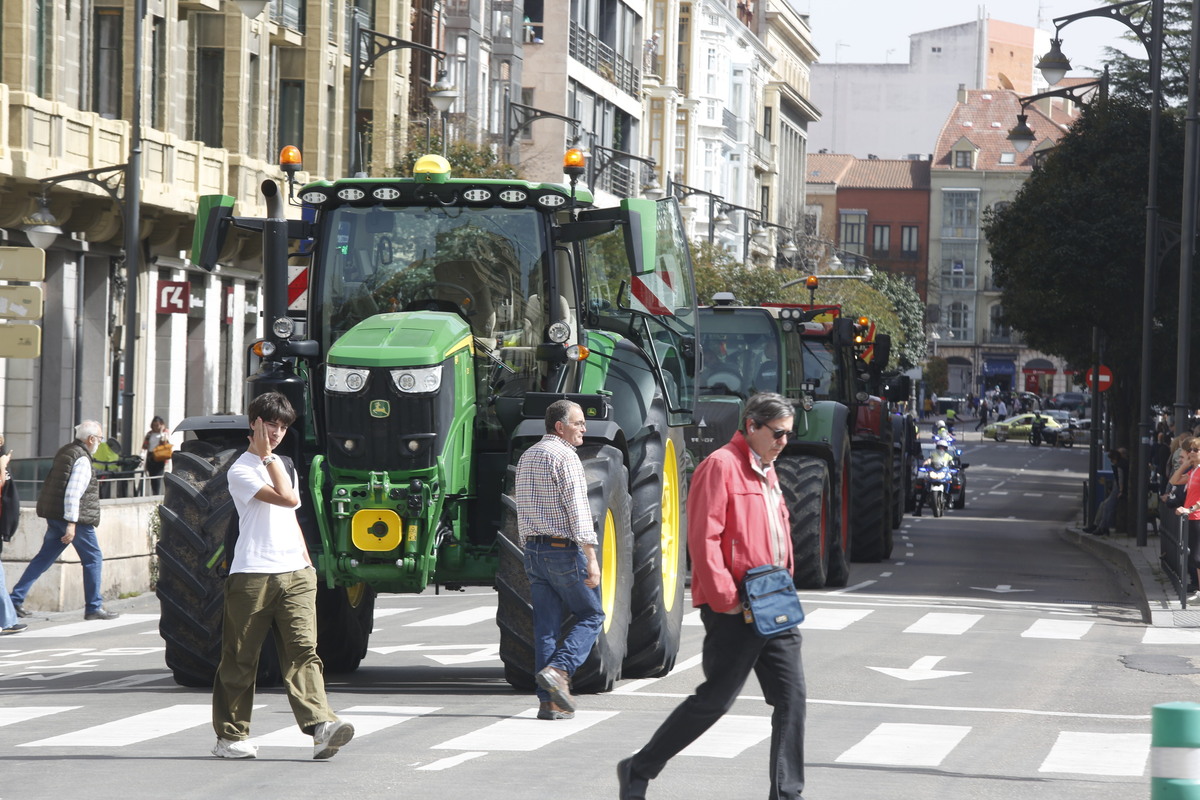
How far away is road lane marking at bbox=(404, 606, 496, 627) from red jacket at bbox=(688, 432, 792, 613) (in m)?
9.64

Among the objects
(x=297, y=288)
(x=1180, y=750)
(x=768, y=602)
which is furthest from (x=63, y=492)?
(x=1180, y=750)

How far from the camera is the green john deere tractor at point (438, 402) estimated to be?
39.4 ft

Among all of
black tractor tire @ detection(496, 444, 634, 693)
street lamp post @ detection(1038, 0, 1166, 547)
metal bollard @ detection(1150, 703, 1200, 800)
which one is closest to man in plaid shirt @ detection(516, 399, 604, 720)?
black tractor tire @ detection(496, 444, 634, 693)

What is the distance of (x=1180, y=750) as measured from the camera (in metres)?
5.79

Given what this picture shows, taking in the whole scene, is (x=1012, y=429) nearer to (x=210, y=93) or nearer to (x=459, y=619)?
(x=210, y=93)

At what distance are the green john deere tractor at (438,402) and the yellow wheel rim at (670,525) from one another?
53 millimetres

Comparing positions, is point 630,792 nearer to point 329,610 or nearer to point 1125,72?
point 329,610

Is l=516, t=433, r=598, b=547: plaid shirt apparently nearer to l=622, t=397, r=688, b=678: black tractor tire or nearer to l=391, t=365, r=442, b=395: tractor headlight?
l=391, t=365, r=442, b=395: tractor headlight

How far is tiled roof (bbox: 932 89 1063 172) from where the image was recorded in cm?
13188

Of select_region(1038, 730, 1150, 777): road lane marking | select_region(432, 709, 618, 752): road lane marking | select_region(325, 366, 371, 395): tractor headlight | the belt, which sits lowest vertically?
select_region(1038, 730, 1150, 777): road lane marking

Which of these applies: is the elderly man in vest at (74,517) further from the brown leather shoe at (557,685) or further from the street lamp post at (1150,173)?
the street lamp post at (1150,173)

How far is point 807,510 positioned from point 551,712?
10144 millimetres

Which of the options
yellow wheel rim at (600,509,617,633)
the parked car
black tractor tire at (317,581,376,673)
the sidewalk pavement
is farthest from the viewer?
the parked car

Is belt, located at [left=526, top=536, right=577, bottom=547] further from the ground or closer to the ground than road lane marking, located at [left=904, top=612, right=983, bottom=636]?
further from the ground
